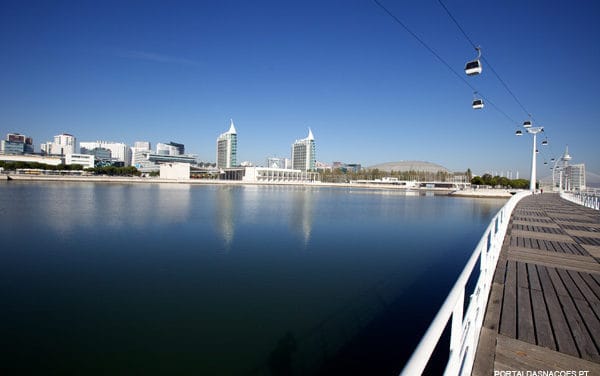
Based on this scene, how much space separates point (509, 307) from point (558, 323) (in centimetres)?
51

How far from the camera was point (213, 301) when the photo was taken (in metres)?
7.75

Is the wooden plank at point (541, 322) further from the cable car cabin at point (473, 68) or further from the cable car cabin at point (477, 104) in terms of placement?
the cable car cabin at point (477, 104)

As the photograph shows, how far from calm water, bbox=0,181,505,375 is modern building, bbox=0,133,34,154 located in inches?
8124

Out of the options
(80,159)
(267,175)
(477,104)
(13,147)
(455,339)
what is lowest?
(455,339)

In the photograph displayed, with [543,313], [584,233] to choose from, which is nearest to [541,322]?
[543,313]

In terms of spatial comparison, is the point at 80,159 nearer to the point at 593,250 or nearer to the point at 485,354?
the point at 593,250

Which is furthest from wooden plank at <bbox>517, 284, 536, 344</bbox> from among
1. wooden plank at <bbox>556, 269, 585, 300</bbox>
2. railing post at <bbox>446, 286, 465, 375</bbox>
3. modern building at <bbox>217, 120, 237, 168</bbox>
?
modern building at <bbox>217, 120, 237, 168</bbox>

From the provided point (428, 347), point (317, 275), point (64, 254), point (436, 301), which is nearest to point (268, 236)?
point (317, 275)

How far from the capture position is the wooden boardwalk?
2947 millimetres

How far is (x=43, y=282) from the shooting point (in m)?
8.83

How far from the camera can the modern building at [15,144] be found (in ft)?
549

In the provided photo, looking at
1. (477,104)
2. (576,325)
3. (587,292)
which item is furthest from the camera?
(477,104)

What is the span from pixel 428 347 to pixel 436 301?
7.94m

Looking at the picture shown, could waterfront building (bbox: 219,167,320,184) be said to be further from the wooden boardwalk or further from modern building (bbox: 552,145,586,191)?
the wooden boardwalk
